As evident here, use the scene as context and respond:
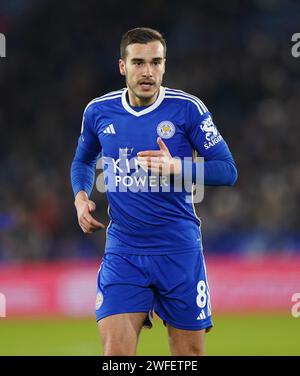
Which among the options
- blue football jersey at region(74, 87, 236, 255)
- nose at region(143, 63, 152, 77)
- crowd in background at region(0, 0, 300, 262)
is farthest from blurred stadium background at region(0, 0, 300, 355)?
nose at region(143, 63, 152, 77)

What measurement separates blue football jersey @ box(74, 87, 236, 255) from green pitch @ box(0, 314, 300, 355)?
→ 13.6ft

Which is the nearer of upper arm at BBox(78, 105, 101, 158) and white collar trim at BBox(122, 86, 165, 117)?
white collar trim at BBox(122, 86, 165, 117)

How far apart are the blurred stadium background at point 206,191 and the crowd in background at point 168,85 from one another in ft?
0.07

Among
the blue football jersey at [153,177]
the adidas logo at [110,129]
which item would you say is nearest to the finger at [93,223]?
the blue football jersey at [153,177]

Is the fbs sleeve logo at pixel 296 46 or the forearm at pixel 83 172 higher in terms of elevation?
the fbs sleeve logo at pixel 296 46

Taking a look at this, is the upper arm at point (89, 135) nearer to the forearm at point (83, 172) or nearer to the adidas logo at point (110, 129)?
the forearm at point (83, 172)

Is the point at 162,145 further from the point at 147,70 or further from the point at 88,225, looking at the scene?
the point at 88,225

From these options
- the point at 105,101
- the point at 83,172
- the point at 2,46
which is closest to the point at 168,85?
the point at 2,46

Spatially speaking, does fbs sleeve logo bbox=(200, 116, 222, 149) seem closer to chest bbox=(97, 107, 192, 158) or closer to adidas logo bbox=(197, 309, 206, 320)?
chest bbox=(97, 107, 192, 158)

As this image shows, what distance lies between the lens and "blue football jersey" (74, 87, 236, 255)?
5.66 m

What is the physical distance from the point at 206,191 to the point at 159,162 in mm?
9154

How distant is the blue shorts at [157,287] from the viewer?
18.3 ft

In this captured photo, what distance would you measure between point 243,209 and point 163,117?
850cm

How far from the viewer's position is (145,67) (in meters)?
5.55
